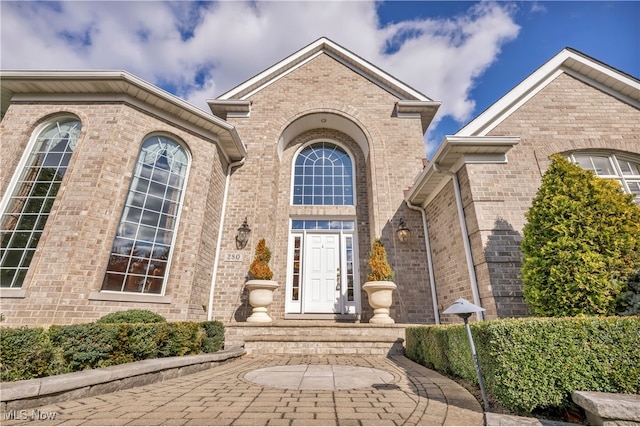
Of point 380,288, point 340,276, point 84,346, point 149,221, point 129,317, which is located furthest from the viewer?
point 340,276

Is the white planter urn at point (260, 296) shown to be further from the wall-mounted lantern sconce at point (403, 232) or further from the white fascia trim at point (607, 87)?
the white fascia trim at point (607, 87)

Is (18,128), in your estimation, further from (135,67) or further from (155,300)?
Result: (155,300)

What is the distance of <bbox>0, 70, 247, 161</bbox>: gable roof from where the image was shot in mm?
6023

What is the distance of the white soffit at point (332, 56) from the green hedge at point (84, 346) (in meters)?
8.15

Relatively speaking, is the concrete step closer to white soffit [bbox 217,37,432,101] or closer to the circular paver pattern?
the circular paver pattern

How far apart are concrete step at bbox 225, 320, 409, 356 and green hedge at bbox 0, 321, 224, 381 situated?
1.65m

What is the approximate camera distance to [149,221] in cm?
626

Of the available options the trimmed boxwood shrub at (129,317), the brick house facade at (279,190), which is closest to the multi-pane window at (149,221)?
the brick house facade at (279,190)

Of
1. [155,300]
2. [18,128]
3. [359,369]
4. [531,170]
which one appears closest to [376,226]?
[531,170]

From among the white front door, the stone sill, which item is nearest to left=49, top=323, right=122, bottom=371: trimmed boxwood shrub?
the stone sill

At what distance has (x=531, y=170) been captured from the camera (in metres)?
5.90

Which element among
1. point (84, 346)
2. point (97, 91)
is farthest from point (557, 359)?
point (97, 91)

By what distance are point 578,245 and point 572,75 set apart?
566cm

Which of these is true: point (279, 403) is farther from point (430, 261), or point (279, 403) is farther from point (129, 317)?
point (430, 261)
